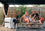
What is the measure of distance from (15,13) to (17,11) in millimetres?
364

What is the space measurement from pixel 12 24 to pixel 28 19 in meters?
1.23

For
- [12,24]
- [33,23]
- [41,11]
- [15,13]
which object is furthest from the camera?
[15,13]

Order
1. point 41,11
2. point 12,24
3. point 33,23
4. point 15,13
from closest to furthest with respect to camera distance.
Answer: point 33,23, point 12,24, point 41,11, point 15,13

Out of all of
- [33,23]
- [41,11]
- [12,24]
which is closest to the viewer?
[33,23]

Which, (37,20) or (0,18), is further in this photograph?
(0,18)

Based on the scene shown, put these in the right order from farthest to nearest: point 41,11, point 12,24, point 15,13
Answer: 1. point 15,13
2. point 41,11
3. point 12,24

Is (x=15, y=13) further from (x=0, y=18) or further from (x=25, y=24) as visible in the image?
(x=25, y=24)

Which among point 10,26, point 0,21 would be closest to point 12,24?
point 10,26

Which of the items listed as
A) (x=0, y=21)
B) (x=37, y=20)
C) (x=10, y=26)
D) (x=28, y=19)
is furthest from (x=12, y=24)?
(x=0, y=21)

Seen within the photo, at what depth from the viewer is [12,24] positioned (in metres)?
7.17

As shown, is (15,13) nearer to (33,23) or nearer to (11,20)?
(11,20)

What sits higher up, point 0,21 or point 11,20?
point 11,20

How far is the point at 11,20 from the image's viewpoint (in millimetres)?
7297

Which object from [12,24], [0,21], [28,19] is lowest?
[0,21]
